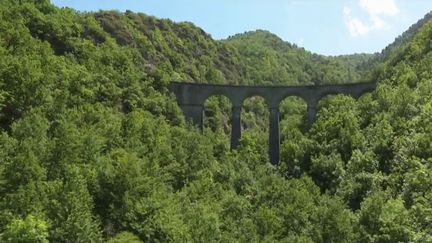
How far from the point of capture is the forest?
41.5m

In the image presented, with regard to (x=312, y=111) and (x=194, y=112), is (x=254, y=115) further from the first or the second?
(x=312, y=111)

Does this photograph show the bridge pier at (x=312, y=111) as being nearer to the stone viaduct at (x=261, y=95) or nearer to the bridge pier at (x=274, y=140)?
the stone viaduct at (x=261, y=95)

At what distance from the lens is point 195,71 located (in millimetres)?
113250

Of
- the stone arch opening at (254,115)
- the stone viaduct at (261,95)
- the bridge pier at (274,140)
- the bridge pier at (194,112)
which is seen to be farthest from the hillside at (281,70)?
the bridge pier at (274,140)

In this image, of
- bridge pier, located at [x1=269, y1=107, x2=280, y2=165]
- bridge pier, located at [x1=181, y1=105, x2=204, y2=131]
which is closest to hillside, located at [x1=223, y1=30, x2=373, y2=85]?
bridge pier, located at [x1=181, y1=105, x2=204, y2=131]

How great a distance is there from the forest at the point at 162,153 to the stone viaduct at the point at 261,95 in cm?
233

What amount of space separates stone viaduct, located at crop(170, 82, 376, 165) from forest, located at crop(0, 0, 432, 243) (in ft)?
7.64

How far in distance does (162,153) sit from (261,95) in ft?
101

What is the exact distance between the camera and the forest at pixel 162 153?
41.5 metres

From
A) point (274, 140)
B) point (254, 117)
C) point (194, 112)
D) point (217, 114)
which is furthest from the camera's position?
point (254, 117)

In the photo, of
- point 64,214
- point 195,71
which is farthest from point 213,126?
point 64,214

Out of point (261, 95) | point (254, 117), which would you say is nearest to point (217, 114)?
point (254, 117)

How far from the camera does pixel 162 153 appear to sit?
63.2 metres

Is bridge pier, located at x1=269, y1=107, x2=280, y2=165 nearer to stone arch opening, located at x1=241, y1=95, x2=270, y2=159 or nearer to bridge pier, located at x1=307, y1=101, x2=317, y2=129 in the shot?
bridge pier, located at x1=307, y1=101, x2=317, y2=129
